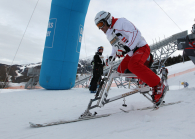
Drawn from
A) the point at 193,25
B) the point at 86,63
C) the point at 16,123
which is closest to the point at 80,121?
the point at 16,123

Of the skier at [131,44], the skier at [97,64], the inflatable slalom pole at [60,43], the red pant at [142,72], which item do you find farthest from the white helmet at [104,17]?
the inflatable slalom pole at [60,43]

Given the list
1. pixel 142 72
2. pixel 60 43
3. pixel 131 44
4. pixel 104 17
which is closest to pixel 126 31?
pixel 131 44

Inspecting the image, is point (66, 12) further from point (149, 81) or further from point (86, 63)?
point (86, 63)

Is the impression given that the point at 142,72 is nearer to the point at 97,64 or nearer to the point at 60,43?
the point at 97,64

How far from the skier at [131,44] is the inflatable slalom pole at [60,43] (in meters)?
4.05

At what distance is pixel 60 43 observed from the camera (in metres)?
5.91

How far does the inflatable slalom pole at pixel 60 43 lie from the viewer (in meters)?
5.89

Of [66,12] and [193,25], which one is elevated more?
[193,25]

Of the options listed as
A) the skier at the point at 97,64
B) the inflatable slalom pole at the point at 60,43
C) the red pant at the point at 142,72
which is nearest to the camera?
the red pant at the point at 142,72

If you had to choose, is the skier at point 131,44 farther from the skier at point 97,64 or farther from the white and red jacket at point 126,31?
the skier at point 97,64

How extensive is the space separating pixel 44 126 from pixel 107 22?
190cm

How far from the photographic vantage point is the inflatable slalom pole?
232 inches

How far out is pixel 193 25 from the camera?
712cm

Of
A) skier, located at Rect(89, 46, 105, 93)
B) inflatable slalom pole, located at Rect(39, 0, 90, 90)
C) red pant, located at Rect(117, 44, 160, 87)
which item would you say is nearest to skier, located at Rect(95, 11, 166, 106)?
red pant, located at Rect(117, 44, 160, 87)
